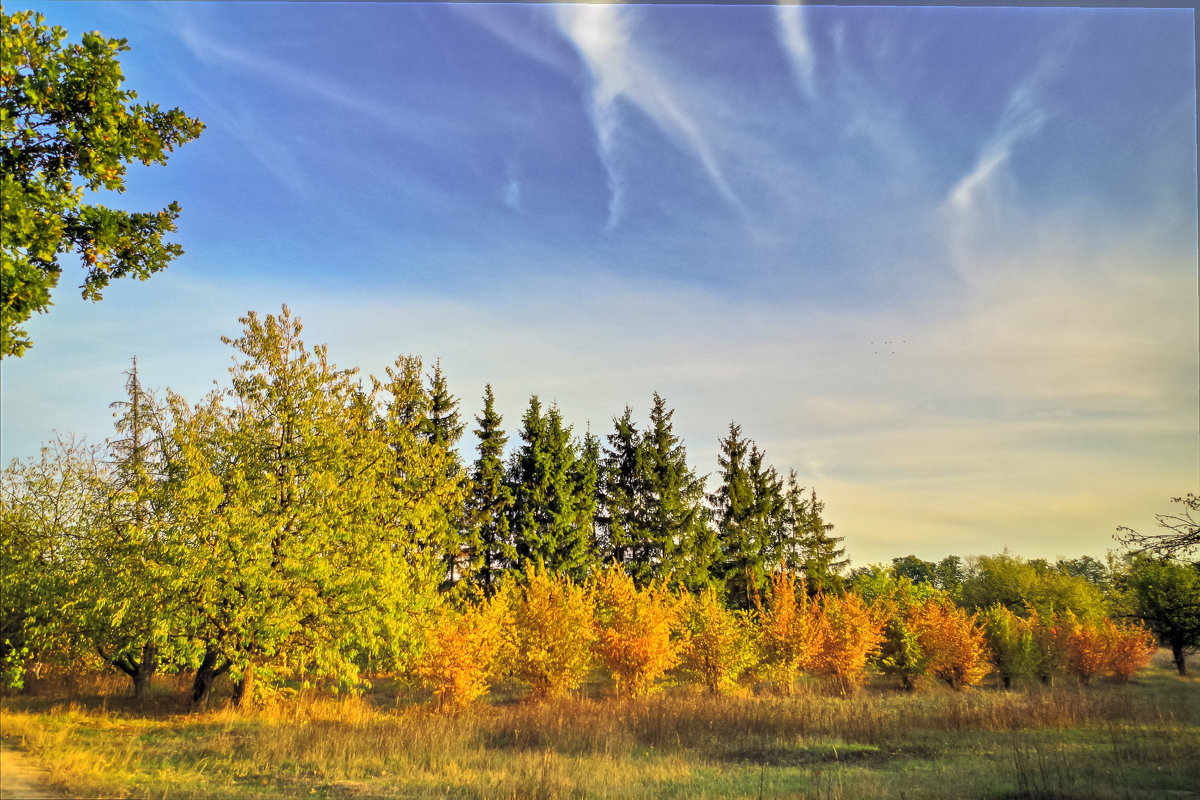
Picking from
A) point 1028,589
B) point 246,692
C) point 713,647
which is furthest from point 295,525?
point 1028,589

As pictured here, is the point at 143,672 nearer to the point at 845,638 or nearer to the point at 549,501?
the point at 549,501

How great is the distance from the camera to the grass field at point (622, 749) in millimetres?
10750

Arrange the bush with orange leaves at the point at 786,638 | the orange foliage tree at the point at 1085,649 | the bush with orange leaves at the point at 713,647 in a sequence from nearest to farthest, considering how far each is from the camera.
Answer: the bush with orange leaves at the point at 713,647 → the bush with orange leaves at the point at 786,638 → the orange foliage tree at the point at 1085,649

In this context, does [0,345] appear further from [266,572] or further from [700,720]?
[700,720]

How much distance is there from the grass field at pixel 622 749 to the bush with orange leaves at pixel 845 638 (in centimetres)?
715

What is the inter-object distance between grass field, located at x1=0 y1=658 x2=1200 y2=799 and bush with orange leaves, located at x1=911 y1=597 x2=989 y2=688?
8701 mm

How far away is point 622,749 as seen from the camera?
14.7m

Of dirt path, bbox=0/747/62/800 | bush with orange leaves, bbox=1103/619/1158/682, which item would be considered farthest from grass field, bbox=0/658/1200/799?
bush with orange leaves, bbox=1103/619/1158/682

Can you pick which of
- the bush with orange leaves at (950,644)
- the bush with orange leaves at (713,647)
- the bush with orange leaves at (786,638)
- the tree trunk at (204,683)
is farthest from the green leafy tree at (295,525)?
the bush with orange leaves at (950,644)

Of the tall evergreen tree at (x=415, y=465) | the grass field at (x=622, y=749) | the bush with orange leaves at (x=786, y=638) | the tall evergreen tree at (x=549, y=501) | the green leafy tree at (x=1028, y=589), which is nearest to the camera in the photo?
the grass field at (x=622, y=749)

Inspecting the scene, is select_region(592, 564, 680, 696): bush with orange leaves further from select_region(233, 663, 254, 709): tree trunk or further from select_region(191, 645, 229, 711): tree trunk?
select_region(191, 645, 229, 711): tree trunk

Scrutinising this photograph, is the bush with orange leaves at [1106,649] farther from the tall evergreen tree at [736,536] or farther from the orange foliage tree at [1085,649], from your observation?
the tall evergreen tree at [736,536]

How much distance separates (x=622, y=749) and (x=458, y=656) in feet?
24.9

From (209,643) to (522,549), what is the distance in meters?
22.7
